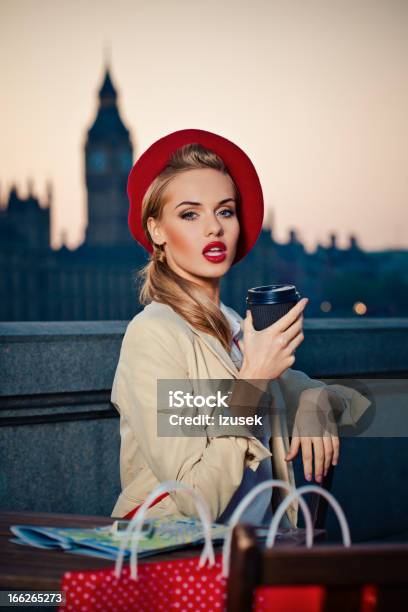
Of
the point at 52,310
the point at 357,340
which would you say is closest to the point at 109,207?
the point at 52,310

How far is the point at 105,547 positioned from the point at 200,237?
0.95 metres

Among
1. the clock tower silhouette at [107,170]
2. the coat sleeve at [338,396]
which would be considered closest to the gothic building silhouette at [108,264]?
the clock tower silhouette at [107,170]

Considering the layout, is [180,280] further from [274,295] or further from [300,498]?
[300,498]

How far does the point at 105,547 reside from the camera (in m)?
1.77

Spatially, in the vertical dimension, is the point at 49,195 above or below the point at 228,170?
above

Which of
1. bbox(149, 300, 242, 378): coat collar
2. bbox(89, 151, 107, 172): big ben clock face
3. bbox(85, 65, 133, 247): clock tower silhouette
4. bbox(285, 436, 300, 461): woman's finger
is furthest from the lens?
bbox(89, 151, 107, 172): big ben clock face

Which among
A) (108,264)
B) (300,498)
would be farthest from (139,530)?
(108,264)

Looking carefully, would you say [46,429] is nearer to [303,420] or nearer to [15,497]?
[15,497]

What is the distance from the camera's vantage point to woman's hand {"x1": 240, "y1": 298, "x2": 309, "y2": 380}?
7.07 ft

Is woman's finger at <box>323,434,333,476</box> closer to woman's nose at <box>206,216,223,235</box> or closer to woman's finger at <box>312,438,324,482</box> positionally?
woman's finger at <box>312,438,324,482</box>

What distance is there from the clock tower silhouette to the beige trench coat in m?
113

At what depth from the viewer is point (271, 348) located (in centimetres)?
216

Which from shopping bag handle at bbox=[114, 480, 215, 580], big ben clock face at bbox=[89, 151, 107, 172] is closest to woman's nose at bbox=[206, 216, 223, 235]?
shopping bag handle at bbox=[114, 480, 215, 580]

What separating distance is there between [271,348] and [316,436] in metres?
0.41
